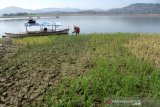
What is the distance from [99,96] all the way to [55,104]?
1.39 metres

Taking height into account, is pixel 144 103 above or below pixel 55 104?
above

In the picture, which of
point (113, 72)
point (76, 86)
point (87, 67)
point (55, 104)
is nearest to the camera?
point (55, 104)

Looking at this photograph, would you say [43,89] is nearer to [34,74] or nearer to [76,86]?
[76,86]

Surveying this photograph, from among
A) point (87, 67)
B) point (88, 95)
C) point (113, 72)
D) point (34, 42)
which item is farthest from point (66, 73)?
point (34, 42)

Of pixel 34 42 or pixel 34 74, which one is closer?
pixel 34 74

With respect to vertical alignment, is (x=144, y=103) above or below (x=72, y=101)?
above

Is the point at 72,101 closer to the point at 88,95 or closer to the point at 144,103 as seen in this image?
the point at 88,95

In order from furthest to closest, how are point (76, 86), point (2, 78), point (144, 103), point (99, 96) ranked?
point (2, 78), point (76, 86), point (99, 96), point (144, 103)

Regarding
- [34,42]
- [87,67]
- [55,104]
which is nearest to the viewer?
[55,104]

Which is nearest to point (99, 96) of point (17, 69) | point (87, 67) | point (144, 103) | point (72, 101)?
point (72, 101)

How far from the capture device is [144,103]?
628cm

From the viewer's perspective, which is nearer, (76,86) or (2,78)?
(76,86)

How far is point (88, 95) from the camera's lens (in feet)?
29.2

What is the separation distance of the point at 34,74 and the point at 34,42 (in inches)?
427
